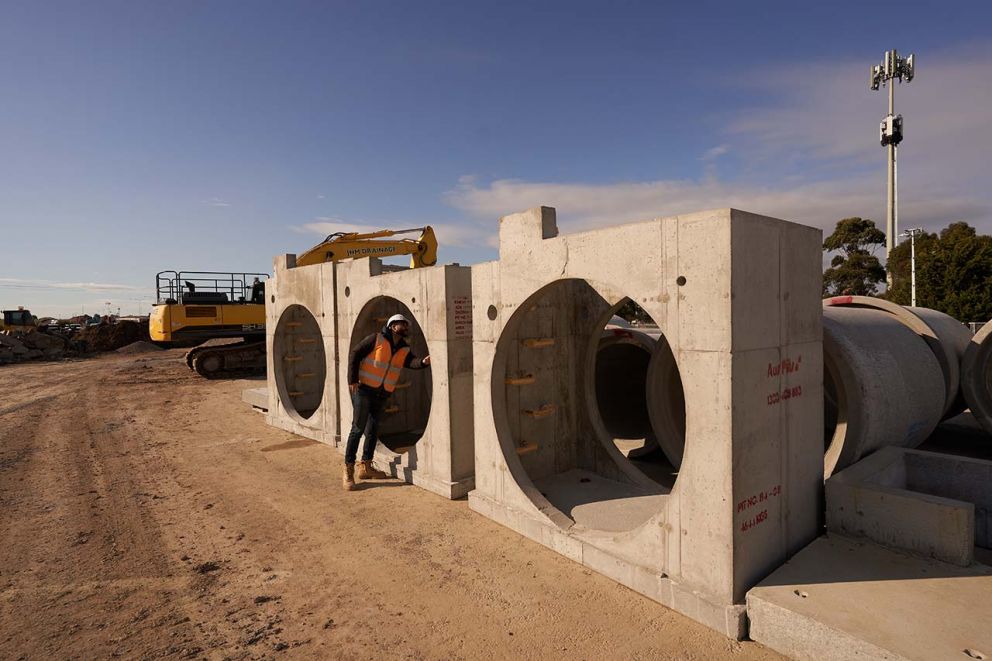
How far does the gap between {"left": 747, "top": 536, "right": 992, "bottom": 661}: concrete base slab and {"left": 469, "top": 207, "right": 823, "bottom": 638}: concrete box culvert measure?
0.19 m

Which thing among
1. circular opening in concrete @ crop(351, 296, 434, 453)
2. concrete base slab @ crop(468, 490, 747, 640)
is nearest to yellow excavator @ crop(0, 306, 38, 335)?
circular opening in concrete @ crop(351, 296, 434, 453)

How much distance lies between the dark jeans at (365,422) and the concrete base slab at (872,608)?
15.1ft

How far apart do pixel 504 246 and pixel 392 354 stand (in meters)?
2.19

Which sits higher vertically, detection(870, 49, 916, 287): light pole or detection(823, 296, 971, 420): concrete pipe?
detection(870, 49, 916, 287): light pole

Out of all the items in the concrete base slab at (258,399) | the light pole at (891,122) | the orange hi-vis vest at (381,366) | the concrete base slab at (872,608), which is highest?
the light pole at (891,122)

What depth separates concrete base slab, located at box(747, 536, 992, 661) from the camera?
2.90 meters

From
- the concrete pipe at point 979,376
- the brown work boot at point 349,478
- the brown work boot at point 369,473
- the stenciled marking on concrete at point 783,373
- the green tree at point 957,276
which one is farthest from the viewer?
the green tree at point 957,276

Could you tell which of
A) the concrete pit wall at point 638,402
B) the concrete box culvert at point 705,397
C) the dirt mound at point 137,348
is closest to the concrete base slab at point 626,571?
the concrete box culvert at point 705,397

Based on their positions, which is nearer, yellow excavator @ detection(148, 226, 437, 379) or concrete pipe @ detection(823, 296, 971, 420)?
concrete pipe @ detection(823, 296, 971, 420)

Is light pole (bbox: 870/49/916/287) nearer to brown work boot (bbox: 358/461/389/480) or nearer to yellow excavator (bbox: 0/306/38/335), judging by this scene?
brown work boot (bbox: 358/461/389/480)

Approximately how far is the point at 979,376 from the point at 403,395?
817cm

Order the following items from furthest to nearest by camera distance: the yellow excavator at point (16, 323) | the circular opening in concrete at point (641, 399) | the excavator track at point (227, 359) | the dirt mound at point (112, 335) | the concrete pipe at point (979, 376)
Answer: the dirt mound at point (112, 335)
the yellow excavator at point (16, 323)
the excavator track at point (227, 359)
the concrete pipe at point (979, 376)
the circular opening in concrete at point (641, 399)

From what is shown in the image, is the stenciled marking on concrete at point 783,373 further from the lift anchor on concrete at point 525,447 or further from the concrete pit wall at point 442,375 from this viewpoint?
the concrete pit wall at point 442,375

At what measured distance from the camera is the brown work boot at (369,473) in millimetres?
6824
